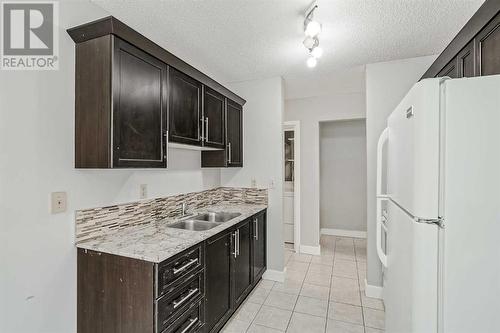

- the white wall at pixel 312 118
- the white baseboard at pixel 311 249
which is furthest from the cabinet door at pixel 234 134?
the white baseboard at pixel 311 249

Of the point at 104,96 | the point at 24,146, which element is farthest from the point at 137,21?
the point at 24,146

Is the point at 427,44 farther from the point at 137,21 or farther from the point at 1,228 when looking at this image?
the point at 1,228

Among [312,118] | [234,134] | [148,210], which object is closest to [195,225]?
[148,210]

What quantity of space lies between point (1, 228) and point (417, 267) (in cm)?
190

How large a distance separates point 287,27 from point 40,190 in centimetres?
202

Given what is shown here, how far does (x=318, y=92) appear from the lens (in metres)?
3.76

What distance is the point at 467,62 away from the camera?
1.50 metres

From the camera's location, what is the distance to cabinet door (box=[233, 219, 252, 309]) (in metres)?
2.31

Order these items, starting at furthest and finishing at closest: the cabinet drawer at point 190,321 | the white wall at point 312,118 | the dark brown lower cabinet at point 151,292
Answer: the white wall at point 312,118 < the cabinet drawer at point 190,321 < the dark brown lower cabinet at point 151,292

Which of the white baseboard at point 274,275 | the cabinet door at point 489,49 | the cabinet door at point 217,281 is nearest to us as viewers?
the cabinet door at point 489,49

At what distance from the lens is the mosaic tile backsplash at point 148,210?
163 cm

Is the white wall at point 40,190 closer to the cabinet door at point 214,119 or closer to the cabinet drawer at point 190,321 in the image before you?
the cabinet drawer at point 190,321

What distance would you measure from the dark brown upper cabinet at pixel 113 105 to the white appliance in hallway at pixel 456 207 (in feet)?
5.08

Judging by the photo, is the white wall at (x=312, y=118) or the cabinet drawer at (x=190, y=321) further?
the white wall at (x=312, y=118)
